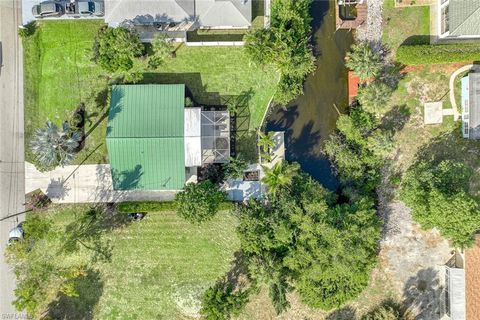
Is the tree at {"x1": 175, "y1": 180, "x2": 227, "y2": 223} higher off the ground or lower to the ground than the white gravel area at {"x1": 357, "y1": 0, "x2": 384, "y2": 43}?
lower

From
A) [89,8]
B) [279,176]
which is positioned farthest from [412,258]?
[89,8]

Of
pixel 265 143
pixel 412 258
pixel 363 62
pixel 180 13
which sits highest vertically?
pixel 180 13

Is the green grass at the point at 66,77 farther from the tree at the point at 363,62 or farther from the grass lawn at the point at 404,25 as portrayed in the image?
the grass lawn at the point at 404,25

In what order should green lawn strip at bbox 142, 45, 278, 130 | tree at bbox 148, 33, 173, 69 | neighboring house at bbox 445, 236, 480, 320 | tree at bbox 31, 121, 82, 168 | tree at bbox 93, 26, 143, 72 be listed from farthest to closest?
green lawn strip at bbox 142, 45, 278, 130 < tree at bbox 148, 33, 173, 69 < neighboring house at bbox 445, 236, 480, 320 < tree at bbox 93, 26, 143, 72 < tree at bbox 31, 121, 82, 168

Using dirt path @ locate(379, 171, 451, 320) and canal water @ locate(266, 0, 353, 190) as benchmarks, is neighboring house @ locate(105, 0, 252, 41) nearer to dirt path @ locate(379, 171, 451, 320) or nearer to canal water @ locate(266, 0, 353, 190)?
canal water @ locate(266, 0, 353, 190)

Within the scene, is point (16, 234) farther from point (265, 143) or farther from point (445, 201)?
point (445, 201)

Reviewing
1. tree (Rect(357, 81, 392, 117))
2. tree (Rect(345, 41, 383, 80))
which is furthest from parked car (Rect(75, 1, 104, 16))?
tree (Rect(357, 81, 392, 117))
